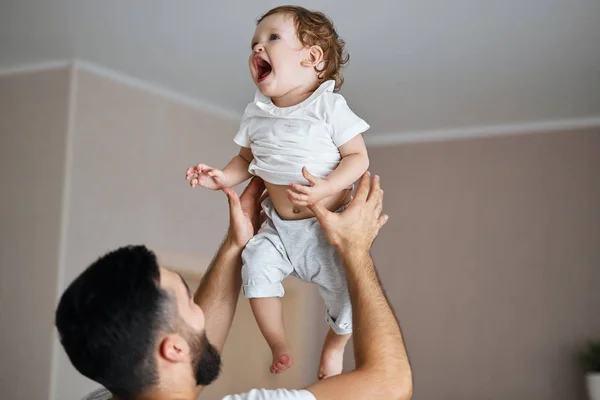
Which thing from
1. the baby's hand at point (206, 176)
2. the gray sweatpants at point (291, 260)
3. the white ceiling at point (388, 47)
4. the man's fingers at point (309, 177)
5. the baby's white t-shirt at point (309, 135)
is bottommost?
the gray sweatpants at point (291, 260)

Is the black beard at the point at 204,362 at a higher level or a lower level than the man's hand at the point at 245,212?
lower

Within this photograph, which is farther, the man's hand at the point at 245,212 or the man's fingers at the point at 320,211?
the man's hand at the point at 245,212

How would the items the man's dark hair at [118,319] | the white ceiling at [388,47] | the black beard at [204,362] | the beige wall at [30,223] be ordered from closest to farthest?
the man's dark hair at [118,319] → the black beard at [204,362] → the white ceiling at [388,47] → the beige wall at [30,223]

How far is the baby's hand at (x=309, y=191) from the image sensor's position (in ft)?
4.66

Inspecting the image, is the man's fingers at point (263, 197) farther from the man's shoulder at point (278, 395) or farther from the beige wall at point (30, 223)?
the beige wall at point (30, 223)

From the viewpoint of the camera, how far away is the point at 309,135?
1529 millimetres

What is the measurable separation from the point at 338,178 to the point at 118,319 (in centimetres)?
48

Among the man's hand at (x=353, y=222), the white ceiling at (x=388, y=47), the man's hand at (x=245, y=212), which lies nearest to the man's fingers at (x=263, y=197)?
the man's hand at (x=245, y=212)

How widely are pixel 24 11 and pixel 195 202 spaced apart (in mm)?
1496

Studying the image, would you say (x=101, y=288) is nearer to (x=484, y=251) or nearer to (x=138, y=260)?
(x=138, y=260)

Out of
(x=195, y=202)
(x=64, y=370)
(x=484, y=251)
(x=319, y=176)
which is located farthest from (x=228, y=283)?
(x=484, y=251)

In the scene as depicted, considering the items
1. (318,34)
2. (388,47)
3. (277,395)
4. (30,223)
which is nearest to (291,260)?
(277,395)

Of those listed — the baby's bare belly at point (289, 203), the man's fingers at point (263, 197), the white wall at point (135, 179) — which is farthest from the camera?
the white wall at point (135, 179)

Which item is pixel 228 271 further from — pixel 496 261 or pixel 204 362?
pixel 496 261
